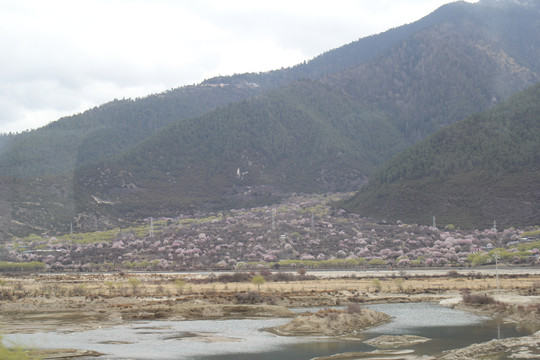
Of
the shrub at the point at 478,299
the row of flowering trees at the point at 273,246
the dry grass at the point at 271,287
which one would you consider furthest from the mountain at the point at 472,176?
the shrub at the point at 478,299

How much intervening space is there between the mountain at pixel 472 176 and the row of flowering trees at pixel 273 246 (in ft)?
22.8

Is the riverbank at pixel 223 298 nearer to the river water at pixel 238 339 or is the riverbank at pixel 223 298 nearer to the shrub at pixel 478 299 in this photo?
the shrub at pixel 478 299

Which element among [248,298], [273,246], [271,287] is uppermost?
[273,246]

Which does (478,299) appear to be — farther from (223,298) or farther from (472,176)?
(472,176)

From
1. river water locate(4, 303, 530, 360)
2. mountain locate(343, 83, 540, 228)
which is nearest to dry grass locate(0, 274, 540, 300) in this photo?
→ river water locate(4, 303, 530, 360)

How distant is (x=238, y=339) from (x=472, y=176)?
109 meters

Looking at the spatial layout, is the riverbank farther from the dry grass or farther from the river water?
the river water

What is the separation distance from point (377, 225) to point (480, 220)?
20.2m

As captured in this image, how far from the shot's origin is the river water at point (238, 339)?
4131 cm

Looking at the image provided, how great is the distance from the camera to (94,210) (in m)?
173

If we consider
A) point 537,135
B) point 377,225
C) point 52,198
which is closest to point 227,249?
point 377,225

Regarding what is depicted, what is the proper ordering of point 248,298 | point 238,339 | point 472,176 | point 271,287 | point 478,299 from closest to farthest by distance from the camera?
1. point 238,339
2. point 478,299
3. point 248,298
4. point 271,287
5. point 472,176

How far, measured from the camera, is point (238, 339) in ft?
153

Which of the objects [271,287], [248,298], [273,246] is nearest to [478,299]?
[248,298]
